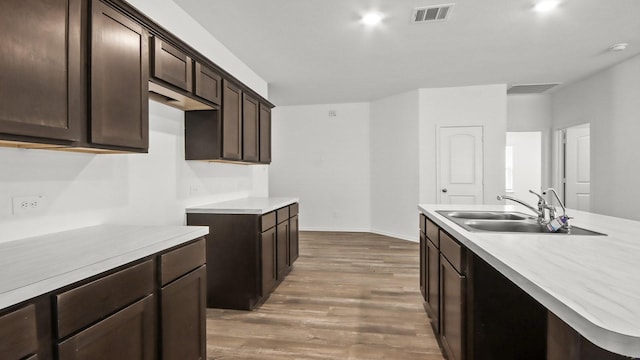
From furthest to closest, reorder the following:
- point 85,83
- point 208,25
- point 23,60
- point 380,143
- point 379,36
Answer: point 380,143 → point 379,36 → point 208,25 → point 85,83 → point 23,60

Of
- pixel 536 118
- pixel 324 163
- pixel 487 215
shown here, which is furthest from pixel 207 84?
pixel 536 118

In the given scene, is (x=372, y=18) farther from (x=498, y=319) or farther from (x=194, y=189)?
(x=498, y=319)

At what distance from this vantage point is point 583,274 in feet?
3.06

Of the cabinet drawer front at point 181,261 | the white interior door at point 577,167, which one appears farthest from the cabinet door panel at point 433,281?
the white interior door at point 577,167

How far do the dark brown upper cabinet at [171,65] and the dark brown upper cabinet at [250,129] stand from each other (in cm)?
103

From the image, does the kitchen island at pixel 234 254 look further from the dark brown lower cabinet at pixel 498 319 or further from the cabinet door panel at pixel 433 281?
the dark brown lower cabinet at pixel 498 319

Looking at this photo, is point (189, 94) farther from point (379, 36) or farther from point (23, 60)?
point (379, 36)

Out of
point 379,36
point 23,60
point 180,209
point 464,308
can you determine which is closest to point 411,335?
point 464,308

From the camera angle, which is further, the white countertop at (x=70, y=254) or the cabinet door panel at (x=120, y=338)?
the cabinet door panel at (x=120, y=338)

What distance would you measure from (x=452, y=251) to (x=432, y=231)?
0.62m

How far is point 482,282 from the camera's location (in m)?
1.49

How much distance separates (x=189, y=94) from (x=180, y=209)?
101 cm

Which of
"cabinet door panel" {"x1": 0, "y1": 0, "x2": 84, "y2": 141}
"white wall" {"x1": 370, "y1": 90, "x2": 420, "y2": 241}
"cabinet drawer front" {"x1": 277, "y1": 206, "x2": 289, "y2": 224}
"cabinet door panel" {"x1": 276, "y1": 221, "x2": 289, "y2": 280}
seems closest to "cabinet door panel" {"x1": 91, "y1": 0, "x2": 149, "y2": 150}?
"cabinet door panel" {"x1": 0, "y1": 0, "x2": 84, "y2": 141}

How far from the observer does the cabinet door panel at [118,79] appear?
4.97ft
